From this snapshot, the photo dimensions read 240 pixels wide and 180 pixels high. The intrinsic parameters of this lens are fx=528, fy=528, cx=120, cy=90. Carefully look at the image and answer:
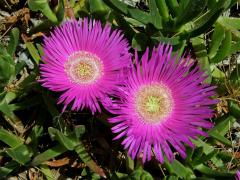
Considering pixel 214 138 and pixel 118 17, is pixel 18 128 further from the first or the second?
pixel 214 138

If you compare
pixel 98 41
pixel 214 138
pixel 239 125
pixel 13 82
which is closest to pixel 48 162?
pixel 13 82

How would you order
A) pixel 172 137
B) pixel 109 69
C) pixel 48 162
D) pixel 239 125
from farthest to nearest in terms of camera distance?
pixel 239 125 < pixel 48 162 < pixel 109 69 < pixel 172 137

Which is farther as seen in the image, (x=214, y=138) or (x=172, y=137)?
(x=214, y=138)

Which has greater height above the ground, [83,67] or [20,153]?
[83,67]

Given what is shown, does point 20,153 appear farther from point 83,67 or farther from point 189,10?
point 189,10

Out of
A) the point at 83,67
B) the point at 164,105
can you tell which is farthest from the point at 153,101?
the point at 83,67

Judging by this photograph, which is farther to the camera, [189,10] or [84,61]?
[84,61]

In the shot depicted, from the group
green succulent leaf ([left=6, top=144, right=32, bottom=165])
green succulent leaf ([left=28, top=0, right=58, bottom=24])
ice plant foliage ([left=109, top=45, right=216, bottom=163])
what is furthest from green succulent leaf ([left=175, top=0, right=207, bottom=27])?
green succulent leaf ([left=6, top=144, right=32, bottom=165])

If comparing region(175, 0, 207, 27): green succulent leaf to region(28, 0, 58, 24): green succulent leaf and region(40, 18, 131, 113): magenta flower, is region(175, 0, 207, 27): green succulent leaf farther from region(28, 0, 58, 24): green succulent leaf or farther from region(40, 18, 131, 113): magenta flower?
region(28, 0, 58, 24): green succulent leaf
